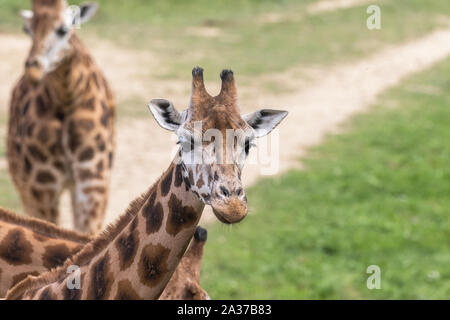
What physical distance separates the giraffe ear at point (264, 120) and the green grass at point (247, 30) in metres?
15.0

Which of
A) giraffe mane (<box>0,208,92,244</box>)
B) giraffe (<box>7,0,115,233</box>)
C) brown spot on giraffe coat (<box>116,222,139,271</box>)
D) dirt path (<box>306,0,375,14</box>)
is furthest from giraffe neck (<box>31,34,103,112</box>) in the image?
dirt path (<box>306,0,375,14</box>)

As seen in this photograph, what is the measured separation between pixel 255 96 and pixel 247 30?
24.5ft

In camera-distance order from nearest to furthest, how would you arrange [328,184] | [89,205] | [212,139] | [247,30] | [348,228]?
1. [212,139]
2. [89,205]
3. [348,228]
4. [328,184]
5. [247,30]

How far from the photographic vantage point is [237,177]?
365 centimetres

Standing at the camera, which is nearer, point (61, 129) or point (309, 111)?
point (61, 129)

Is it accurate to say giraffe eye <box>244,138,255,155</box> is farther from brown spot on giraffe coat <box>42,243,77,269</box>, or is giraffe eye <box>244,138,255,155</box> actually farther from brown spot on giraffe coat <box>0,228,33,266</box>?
brown spot on giraffe coat <box>0,228,33,266</box>

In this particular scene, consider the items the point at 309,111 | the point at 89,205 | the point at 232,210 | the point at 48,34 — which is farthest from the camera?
the point at 309,111

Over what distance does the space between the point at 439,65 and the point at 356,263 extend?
553 inches

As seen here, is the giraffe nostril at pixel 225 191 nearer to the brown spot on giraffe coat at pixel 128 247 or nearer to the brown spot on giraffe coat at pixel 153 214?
the brown spot on giraffe coat at pixel 153 214

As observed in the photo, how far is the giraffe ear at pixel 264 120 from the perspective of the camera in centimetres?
398

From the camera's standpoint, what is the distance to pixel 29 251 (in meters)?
4.89

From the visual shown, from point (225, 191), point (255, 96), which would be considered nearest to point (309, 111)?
point (255, 96)

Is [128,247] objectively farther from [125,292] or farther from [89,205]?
[89,205]

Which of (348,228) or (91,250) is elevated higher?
(348,228)
